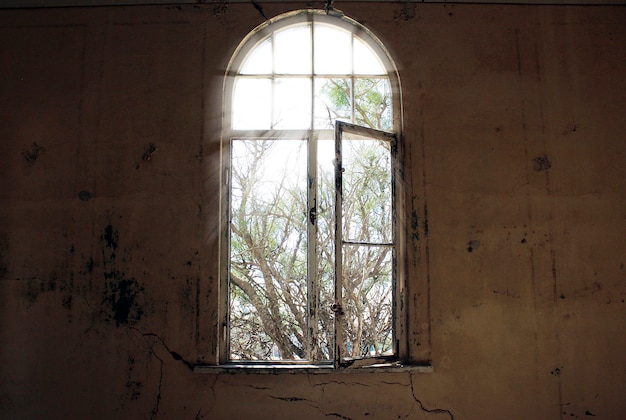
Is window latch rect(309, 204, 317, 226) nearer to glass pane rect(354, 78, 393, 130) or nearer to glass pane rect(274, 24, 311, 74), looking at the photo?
glass pane rect(354, 78, 393, 130)

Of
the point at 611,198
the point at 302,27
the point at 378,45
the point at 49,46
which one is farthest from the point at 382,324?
the point at 49,46

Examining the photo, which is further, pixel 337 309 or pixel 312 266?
pixel 312 266

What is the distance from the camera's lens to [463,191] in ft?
10.1

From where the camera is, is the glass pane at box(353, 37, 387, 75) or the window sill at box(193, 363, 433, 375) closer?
the window sill at box(193, 363, 433, 375)

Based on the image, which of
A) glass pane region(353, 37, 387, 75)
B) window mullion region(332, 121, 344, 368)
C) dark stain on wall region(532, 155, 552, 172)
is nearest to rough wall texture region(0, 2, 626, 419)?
dark stain on wall region(532, 155, 552, 172)

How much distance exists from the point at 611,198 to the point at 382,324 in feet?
5.50

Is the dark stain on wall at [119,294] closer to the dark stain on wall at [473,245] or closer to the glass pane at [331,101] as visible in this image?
the glass pane at [331,101]

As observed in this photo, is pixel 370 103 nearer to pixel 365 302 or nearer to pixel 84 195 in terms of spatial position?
pixel 365 302

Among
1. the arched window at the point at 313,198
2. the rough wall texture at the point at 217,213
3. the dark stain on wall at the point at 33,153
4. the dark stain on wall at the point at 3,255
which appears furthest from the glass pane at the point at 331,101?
the dark stain on wall at the point at 3,255

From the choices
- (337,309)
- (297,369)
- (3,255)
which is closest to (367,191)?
(337,309)

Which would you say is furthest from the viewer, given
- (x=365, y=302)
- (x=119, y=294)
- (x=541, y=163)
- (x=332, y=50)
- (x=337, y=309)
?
(x=365, y=302)

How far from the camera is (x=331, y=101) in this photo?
3.47 m

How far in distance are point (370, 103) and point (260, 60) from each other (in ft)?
2.73

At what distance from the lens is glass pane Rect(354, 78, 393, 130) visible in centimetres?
347
